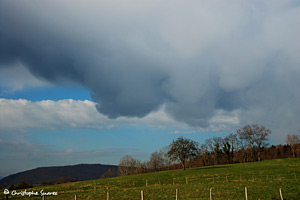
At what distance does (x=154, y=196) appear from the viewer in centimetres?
3741

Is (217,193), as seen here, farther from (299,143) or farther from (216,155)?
(299,143)

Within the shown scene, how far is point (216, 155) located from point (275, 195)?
100894mm

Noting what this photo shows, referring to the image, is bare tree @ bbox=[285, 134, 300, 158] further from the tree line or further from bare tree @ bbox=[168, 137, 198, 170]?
bare tree @ bbox=[168, 137, 198, 170]

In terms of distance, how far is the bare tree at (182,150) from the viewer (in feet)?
293

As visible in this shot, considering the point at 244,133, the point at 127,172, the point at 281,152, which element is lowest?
the point at 127,172

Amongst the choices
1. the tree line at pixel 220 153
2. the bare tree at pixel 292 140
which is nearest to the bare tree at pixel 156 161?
the tree line at pixel 220 153

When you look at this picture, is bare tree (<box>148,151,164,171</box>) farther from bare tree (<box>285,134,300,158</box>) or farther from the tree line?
bare tree (<box>285,134,300,158</box>)

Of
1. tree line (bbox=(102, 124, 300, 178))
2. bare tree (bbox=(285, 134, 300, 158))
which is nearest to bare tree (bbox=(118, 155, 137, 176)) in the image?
tree line (bbox=(102, 124, 300, 178))

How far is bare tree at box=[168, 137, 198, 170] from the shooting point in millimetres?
89250

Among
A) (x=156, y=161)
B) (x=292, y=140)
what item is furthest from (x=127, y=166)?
(x=292, y=140)

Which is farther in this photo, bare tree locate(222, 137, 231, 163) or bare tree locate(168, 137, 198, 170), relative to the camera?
bare tree locate(222, 137, 231, 163)

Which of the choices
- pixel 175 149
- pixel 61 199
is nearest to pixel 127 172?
pixel 175 149

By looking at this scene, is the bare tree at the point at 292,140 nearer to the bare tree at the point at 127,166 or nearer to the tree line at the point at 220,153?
the tree line at the point at 220,153

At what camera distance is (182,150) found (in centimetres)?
8938
